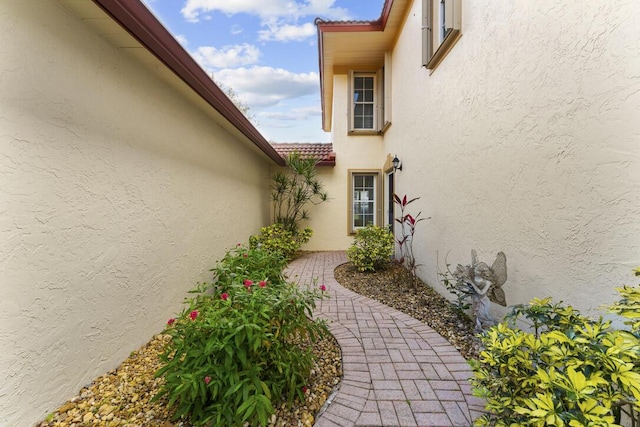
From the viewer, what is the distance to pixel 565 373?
1.29 m

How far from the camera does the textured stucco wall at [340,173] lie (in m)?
8.59

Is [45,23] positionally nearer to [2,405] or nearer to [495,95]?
[2,405]

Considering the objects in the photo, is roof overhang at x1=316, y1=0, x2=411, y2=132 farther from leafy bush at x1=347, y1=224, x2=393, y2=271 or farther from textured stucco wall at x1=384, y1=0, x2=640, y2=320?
leafy bush at x1=347, y1=224, x2=393, y2=271

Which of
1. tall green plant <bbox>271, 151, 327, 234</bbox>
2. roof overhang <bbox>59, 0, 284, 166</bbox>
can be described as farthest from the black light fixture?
roof overhang <bbox>59, 0, 284, 166</bbox>

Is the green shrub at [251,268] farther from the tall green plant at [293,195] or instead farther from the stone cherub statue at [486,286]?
the tall green plant at [293,195]

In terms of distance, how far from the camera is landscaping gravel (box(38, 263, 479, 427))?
6.25 feet

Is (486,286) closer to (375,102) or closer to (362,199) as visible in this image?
(362,199)

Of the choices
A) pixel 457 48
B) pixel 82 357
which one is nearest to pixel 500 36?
pixel 457 48

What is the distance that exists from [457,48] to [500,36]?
3.24 ft

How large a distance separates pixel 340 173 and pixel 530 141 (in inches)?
251

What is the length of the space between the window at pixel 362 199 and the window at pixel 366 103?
4.57ft

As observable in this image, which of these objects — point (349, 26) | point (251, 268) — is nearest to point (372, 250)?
point (251, 268)

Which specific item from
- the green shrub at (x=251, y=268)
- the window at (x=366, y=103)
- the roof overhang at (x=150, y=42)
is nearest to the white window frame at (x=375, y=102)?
the window at (x=366, y=103)

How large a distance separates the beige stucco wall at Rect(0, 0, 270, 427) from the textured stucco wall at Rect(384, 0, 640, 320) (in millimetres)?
3664
